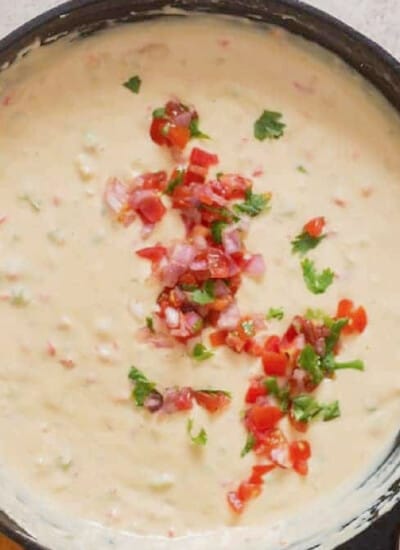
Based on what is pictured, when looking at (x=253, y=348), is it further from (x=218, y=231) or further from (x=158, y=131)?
(x=158, y=131)

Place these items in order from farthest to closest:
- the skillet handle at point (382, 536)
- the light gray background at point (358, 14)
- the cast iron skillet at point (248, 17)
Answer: the light gray background at point (358, 14) < the skillet handle at point (382, 536) < the cast iron skillet at point (248, 17)

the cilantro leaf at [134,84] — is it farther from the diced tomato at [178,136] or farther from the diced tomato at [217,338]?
the diced tomato at [217,338]

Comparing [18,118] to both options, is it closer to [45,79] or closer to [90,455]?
[45,79]

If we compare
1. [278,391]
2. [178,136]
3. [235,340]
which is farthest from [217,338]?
[178,136]

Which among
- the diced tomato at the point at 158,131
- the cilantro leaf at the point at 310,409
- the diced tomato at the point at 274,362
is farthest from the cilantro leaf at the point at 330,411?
the diced tomato at the point at 158,131

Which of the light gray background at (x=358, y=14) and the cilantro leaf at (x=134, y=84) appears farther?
the light gray background at (x=358, y=14)
